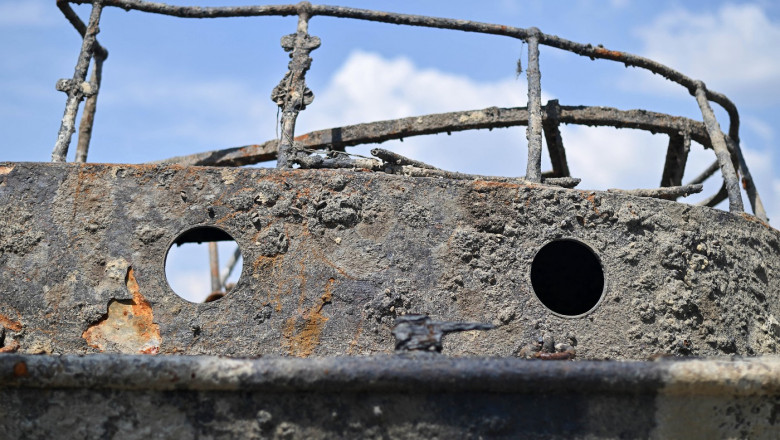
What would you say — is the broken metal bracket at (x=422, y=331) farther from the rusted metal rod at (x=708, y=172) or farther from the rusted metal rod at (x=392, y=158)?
the rusted metal rod at (x=708, y=172)

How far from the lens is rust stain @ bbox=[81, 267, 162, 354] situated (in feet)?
15.6

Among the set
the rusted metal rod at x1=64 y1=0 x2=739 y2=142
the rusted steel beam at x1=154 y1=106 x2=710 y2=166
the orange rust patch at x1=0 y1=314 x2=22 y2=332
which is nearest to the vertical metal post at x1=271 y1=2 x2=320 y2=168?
the rusted metal rod at x1=64 y1=0 x2=739 y2=142

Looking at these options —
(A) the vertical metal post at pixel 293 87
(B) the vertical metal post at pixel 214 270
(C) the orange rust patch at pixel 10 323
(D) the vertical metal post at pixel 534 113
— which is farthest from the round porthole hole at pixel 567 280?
(B) the vertical metal post at pixel 214 270

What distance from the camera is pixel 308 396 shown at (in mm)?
3600

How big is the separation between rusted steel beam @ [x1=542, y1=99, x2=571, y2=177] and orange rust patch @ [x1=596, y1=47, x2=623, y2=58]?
485 mm

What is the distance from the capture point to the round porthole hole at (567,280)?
25.9ft

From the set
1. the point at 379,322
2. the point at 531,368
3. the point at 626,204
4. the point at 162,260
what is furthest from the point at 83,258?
the point at 626,204

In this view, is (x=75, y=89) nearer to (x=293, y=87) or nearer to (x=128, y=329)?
(x=293, y=87)

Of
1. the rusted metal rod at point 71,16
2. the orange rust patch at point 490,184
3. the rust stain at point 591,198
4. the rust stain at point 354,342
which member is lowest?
the rust stain at point 354,342

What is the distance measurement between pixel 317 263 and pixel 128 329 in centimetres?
105

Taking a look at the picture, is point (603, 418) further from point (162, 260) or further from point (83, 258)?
point (83, 258)

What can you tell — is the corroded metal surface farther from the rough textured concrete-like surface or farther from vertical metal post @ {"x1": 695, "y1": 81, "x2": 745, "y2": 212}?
vertical metal post @ {"x1": 695, "y1": 81, "x2": 745, "y2": 212}

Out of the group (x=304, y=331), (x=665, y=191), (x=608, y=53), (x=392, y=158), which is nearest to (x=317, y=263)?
(x=304, y=331)

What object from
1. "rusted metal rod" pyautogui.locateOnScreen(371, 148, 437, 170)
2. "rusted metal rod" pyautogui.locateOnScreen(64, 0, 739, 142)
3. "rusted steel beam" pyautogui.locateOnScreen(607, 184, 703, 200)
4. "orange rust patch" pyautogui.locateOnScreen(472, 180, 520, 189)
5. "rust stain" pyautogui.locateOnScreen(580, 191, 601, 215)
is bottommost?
"rust stain" pyautogui.locateOnScreen(580, 191, 601, 215)
